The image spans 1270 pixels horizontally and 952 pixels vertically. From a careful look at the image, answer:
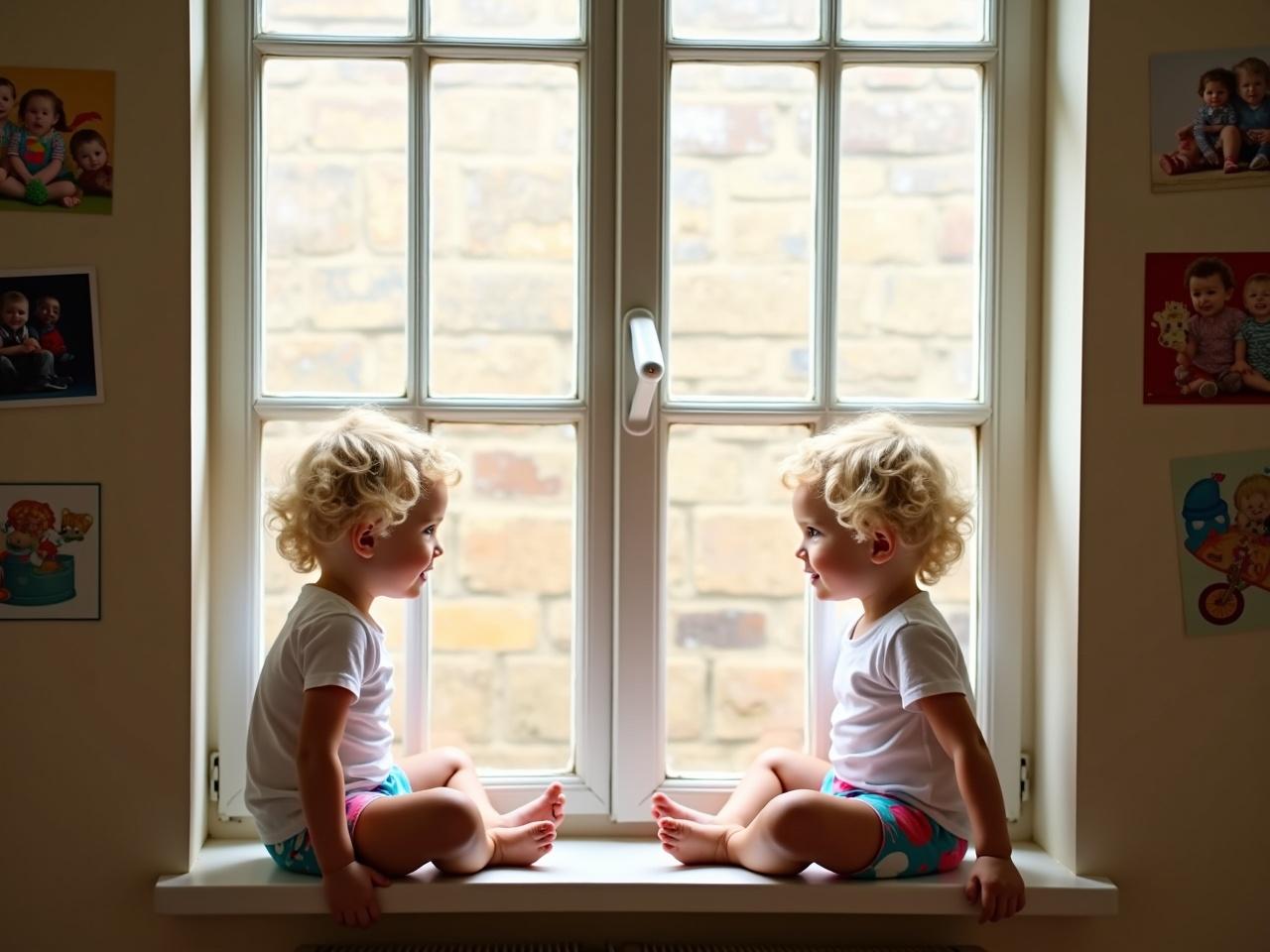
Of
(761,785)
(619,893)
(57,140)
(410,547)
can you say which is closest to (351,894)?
(619,893)

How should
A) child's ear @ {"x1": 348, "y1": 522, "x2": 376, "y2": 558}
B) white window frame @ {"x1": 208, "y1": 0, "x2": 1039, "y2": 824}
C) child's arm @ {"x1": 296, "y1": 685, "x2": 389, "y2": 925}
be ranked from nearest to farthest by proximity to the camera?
child's arm @ {"x1": 296, "y1": 685, "x2": 389, "y2": 925}, child's ear @ {"x1": 348, "y1": 522, "x2": 376, "y2": 558}, white window frame @ {"x1": 208, "y1": 0, "x2": 1039, "y2": 824}

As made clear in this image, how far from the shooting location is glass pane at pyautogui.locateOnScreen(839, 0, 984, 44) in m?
1.81

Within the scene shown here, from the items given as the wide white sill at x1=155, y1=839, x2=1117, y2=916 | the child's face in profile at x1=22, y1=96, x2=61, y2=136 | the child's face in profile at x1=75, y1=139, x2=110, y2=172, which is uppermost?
the child's face in profile at x1=22, y1=96, x2=61, y2=136

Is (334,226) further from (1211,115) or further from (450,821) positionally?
(1211,115)

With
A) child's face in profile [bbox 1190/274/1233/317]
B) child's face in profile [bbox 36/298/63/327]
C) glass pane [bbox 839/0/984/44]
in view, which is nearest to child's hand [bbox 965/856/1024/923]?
child's face in profile [bbox 1190/274/1233/317]

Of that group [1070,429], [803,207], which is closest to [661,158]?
[803,207]

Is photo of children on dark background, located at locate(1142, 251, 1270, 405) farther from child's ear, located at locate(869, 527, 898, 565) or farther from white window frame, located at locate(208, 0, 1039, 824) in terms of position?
child's ear, located at locate(869, 527, 898, 565)

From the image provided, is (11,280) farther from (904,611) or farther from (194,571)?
(904,611)

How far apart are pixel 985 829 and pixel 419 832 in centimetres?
71

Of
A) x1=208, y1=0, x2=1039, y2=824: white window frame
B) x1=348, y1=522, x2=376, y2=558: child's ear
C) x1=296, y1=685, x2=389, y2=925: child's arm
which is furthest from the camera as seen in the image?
x1=208, y1=0, x2=1039, y2=824: white window frame

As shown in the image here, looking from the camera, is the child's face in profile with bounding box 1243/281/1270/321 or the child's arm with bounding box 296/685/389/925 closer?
the child's arm with bounding box 296/685/389/925

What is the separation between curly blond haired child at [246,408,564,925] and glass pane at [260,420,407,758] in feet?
0.30

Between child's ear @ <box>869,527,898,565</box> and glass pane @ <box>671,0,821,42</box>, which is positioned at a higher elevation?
glass pane @ <box>671,0,821,42</box>

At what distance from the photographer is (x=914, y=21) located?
5.94 feet
